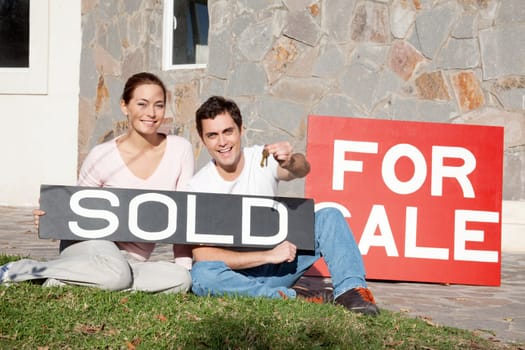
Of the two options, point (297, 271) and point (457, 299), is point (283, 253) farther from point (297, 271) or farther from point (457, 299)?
point (457, 299)

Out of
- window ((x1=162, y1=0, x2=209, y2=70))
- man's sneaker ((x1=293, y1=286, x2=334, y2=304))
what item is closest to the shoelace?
man's sneaker ((x1=293, y1=286, x2=334, y2=304))

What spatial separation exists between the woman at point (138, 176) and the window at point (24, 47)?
6.02 meters

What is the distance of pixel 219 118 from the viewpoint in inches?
176

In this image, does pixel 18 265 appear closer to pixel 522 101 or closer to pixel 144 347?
pixel 144 347

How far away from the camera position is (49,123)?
10383mm

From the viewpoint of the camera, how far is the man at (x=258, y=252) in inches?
169

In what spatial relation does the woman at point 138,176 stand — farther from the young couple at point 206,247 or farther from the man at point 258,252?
the man at point 258,252

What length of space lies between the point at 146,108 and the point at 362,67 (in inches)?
151

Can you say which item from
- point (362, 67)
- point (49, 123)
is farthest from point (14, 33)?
point (362, 67)

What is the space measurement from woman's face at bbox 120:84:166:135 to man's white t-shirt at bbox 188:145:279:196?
41 centimetres

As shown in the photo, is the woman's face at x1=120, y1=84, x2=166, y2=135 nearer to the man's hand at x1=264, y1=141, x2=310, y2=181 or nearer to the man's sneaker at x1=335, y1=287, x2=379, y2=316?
the man's hand at x1=264, y1=141, x2=310, y2=181

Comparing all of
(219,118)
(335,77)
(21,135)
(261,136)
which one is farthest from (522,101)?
(21,135)

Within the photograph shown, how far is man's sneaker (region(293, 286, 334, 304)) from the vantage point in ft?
14.5

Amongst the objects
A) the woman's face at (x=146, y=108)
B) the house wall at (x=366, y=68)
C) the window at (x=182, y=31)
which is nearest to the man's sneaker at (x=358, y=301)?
the woman's face at (x=146, y=108)
